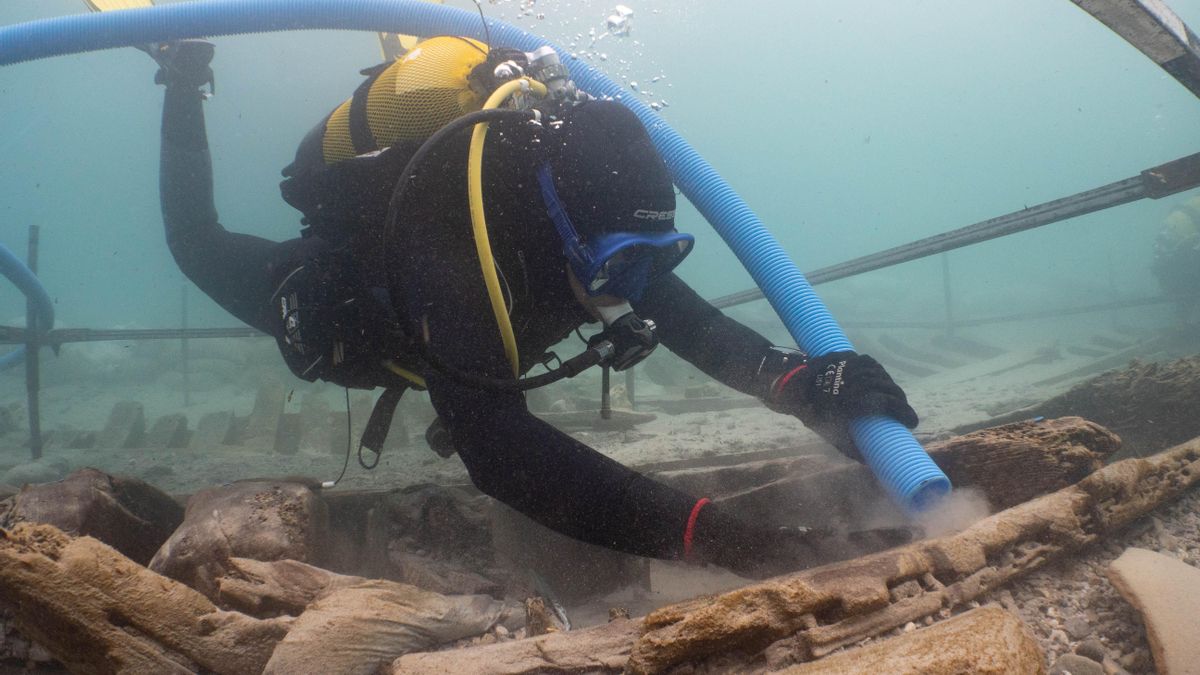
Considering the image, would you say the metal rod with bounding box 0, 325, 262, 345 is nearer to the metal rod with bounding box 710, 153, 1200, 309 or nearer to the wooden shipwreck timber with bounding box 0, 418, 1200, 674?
the wooden shipwreck timber with bounding box 0, 418, 1200, 674

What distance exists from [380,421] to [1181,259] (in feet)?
81.2

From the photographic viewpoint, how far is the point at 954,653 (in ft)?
3.29

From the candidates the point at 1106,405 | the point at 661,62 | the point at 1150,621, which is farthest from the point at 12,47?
the point at 661,62

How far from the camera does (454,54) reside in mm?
2646

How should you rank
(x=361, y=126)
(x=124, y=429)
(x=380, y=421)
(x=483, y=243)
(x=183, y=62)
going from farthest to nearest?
(x=124, y=429) → (x=183, y=62) → (x=380, y=421) → (x=361, y=126) → (x=483, y=243)

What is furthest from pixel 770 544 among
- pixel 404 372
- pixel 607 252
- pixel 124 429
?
pixel 124 429

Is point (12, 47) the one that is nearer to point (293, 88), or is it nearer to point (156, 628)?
point (156, 628)

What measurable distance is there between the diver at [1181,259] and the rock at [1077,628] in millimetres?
18976

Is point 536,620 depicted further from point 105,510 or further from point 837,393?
point 105,510

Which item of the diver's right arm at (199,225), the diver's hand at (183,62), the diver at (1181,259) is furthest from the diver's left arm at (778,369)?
the diver at (1181,259)

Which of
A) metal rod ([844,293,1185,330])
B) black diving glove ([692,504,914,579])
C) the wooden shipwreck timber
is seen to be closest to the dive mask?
black diving glove ([692,504,914,579])

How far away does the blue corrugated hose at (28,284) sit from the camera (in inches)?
280

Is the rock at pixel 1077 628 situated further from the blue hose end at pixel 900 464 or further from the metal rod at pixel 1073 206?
the metal rod at pixel 1073 206

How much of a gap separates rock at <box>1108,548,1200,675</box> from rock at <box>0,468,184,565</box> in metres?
3.43
